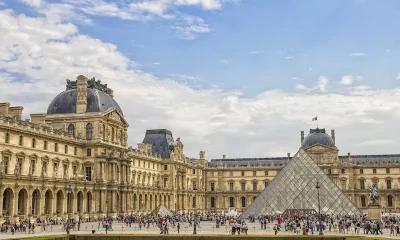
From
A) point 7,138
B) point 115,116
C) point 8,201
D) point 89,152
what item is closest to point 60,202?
point 8,201

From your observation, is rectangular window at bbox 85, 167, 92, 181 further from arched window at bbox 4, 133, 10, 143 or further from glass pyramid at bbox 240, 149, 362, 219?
glass pyramid at bbox 240, 149, 362, 219

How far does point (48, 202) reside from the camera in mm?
47719

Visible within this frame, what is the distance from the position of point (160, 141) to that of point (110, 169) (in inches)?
1052

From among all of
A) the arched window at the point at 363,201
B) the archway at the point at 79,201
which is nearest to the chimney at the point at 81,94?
the archway at the point at 79,201

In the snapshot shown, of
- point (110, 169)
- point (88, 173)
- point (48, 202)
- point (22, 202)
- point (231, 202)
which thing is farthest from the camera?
point (231, 202)

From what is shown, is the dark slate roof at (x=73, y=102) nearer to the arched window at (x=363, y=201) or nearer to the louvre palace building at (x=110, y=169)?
the louvre palace building at (x=110, y=169)

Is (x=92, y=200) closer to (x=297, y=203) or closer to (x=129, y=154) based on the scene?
(x=129, y=154)

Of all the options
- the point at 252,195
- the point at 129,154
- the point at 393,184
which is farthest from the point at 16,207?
the point at 393,184

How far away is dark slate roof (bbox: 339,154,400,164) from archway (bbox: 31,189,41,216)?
60.3 metres

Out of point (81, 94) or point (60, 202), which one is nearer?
point (60, 202)

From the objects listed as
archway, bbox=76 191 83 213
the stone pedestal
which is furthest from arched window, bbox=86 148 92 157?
the stone pedestal

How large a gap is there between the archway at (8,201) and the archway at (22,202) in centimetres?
122

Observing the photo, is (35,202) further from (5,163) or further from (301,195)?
(301,195)

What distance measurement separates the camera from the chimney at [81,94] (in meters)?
56.8
